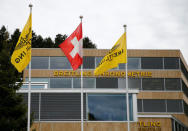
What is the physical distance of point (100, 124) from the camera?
88.2 ft

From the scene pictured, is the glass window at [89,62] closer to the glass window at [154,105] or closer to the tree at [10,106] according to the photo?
the glass window at [154,105]

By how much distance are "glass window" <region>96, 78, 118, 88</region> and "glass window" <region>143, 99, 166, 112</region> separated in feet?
15.7

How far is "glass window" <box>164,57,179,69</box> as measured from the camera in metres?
58.1

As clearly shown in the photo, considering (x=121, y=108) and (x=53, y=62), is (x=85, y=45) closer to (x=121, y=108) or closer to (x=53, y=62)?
(x=53, y=62)

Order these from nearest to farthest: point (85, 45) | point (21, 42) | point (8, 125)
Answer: point (21, 42) < point (8, 125) < point (85, 45)

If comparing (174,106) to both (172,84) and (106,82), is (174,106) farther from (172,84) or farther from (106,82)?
(106,82)

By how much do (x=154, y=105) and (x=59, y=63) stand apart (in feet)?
46.8

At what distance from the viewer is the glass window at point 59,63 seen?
5638 centimetres

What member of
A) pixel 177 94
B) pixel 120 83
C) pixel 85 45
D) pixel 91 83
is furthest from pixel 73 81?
pixel 85 45

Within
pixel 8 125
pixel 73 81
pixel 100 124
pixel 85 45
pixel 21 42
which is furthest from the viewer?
pixel 85 45

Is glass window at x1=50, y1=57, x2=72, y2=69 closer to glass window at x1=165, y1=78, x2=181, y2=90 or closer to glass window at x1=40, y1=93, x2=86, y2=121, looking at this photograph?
glass window at x1=165, y1=78, x2=181, y2=90

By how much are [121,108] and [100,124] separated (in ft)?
5.80

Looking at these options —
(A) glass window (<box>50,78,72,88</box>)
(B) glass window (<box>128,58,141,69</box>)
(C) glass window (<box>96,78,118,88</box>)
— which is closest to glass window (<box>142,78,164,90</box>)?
(B) glass window (<box>128,58,141,69</box>)

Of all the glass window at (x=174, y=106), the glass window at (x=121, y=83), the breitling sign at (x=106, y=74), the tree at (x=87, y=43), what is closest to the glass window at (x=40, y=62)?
the breitling sign at (x=106, y=74)
